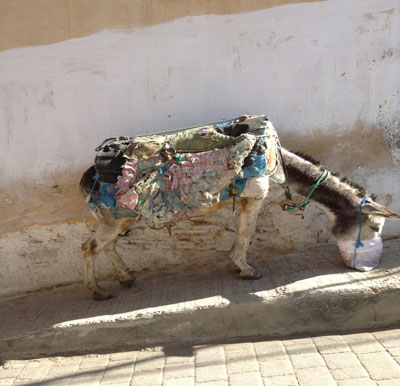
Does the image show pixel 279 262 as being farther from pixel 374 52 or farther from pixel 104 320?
pixel 374 52

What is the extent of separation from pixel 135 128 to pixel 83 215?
1.09 metres

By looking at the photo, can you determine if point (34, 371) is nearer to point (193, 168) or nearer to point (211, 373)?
point (211, 373)

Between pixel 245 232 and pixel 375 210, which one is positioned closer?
pixel 375 210

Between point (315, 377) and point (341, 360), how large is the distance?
0.28m

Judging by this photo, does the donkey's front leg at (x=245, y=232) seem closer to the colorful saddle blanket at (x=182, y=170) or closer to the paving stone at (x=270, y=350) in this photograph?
the colorful saddle blanket at (x=182, y=170)

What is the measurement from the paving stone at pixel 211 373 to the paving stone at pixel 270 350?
0.32 m

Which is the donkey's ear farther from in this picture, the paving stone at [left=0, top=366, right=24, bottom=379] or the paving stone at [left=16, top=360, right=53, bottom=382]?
the paving stone at [left=0, top=366, right=24, bottom=379]

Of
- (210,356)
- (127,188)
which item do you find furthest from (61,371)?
(127,188)

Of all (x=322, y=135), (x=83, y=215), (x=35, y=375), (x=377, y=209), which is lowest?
(x=35, y=375)

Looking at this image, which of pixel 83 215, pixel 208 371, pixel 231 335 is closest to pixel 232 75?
pixel 83 215

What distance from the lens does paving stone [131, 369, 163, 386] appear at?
115 inches

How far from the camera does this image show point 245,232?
12.1 feet

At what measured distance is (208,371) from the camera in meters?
2.96

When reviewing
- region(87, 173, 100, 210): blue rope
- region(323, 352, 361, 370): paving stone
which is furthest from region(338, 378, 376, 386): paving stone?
region(87, 173, 100, 210): blue rope
